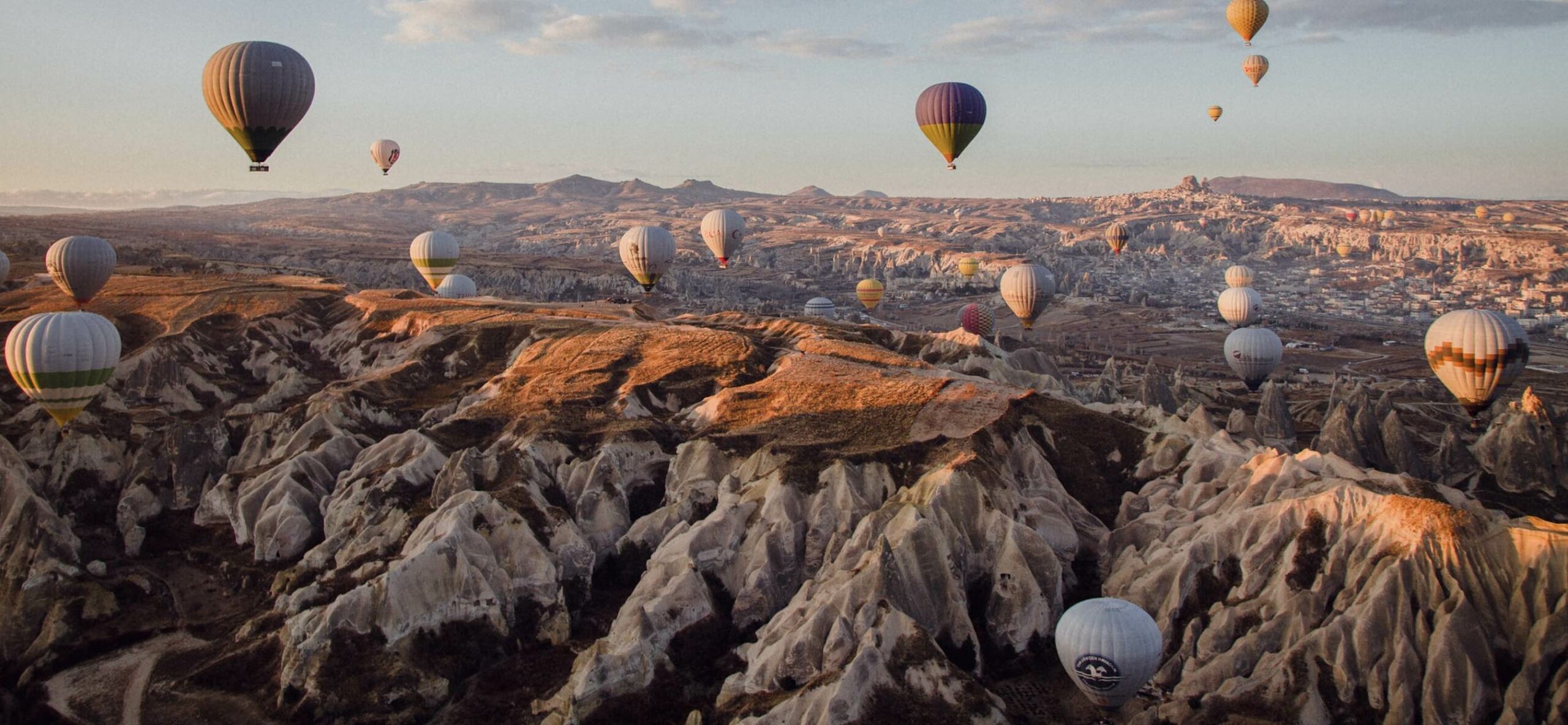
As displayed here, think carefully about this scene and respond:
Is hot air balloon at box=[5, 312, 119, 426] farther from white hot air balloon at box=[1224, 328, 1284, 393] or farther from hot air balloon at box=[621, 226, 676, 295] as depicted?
white hot air balloon at box=[1224, 328, 1284, 393]

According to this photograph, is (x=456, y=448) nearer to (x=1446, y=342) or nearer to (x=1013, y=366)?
(x=1013, y=366)

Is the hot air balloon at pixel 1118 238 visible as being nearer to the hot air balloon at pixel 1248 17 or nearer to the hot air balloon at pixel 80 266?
the hot air balloon at pixel 1248 17

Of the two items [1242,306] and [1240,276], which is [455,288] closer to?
[1242,306]

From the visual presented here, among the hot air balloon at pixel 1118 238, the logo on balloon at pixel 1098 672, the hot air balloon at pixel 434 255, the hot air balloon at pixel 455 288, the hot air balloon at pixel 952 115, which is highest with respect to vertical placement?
the hot air balloon at pixel 952 115

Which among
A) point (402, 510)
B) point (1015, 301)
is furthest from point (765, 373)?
point (1015, 301)

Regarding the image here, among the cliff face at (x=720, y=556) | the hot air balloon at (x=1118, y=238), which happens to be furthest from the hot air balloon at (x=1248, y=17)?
the hot air balloon at (x=1118, y=238)
